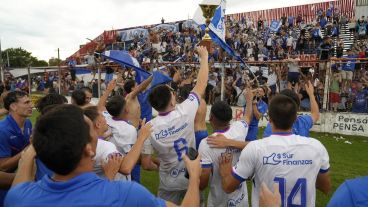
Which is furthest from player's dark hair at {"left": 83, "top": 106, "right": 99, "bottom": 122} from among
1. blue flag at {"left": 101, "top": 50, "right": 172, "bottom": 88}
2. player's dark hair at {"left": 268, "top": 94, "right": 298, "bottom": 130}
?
blue flag at {"left": 101, "top": 50, "right": 172, "bottom": 88}

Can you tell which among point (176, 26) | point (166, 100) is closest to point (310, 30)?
point (176, 26)

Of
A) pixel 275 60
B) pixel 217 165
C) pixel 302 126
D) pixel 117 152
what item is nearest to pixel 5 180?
pixel 117 152

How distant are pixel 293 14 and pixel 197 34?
7913mm

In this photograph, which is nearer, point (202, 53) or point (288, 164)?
point (288, 164)

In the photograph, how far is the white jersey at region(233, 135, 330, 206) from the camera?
2.99 meters

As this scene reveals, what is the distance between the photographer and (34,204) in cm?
176

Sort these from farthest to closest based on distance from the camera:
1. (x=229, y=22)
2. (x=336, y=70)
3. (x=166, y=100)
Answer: (x=229, y=22)
(x=336, y=70)
(x=166, y=100)

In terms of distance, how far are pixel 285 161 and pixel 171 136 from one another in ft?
4.72

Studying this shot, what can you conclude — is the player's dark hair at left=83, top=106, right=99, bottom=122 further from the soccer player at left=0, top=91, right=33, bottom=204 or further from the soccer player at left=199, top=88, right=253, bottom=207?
the soccer player at left=199, top=88, right=253, bottom=207

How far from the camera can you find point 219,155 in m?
3.70

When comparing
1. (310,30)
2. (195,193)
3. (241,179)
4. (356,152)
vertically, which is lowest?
(356,152)

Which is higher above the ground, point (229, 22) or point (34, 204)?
point (229, 22)

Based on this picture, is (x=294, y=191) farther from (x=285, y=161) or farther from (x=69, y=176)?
(x=69, y=176)

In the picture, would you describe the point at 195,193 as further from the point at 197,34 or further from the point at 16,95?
the point at 197,34
